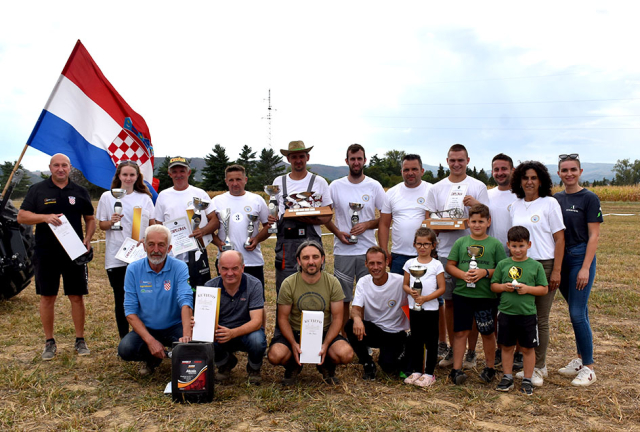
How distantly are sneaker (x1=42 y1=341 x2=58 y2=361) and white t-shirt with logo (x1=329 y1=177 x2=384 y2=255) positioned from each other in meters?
3.18

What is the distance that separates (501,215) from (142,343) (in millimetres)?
3686

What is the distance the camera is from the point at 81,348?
5.27 meters

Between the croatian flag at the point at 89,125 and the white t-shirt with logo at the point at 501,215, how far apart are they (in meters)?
4.47

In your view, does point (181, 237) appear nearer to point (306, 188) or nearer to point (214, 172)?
point (306, 188)

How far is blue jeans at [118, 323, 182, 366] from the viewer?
14.6ft

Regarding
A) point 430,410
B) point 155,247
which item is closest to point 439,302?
point 430,410

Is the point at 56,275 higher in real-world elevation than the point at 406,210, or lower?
lower

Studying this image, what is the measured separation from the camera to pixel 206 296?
430cm

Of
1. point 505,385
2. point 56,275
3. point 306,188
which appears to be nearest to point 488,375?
point 505,385

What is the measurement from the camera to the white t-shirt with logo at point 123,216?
17.0 feet

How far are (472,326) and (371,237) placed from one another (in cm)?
146

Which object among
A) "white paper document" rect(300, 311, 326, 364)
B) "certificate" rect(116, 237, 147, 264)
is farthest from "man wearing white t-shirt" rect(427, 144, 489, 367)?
"certificate" rect(116, 237, 147, 264)

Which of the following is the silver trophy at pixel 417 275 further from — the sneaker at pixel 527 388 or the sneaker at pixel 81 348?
the sneaker at pixel 81 348

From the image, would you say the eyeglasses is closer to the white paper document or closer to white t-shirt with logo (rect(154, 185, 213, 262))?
the white paper document
